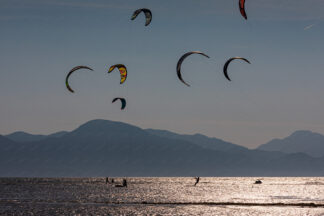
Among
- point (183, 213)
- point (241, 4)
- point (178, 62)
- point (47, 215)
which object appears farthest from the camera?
point (183, 213)

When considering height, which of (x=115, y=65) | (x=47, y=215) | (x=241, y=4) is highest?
(x=115, y=65)

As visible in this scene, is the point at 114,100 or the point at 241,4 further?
the point at 114,100

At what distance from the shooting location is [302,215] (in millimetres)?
52938

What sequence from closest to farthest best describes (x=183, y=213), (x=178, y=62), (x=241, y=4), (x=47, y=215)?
(x=241, y=4) → (x=178, y=62) → (x=47, y=215) → (x=183, y=213)

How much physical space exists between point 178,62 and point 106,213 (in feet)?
56.3

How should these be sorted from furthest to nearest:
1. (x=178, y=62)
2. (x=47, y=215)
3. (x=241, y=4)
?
(x=47, y=215)
(x=178, y=62)
(x=241, y=4)

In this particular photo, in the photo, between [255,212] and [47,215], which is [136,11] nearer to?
[47,215]

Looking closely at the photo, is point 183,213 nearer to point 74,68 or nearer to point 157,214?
point 157,214

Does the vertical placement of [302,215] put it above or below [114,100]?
below

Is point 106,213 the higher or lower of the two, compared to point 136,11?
lower

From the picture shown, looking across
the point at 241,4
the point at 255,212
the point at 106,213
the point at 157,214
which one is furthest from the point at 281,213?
the point at 241,4

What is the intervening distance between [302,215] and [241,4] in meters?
25.0

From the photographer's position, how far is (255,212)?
5600 cm

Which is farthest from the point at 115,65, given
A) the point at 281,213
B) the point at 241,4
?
the point at 281,213
